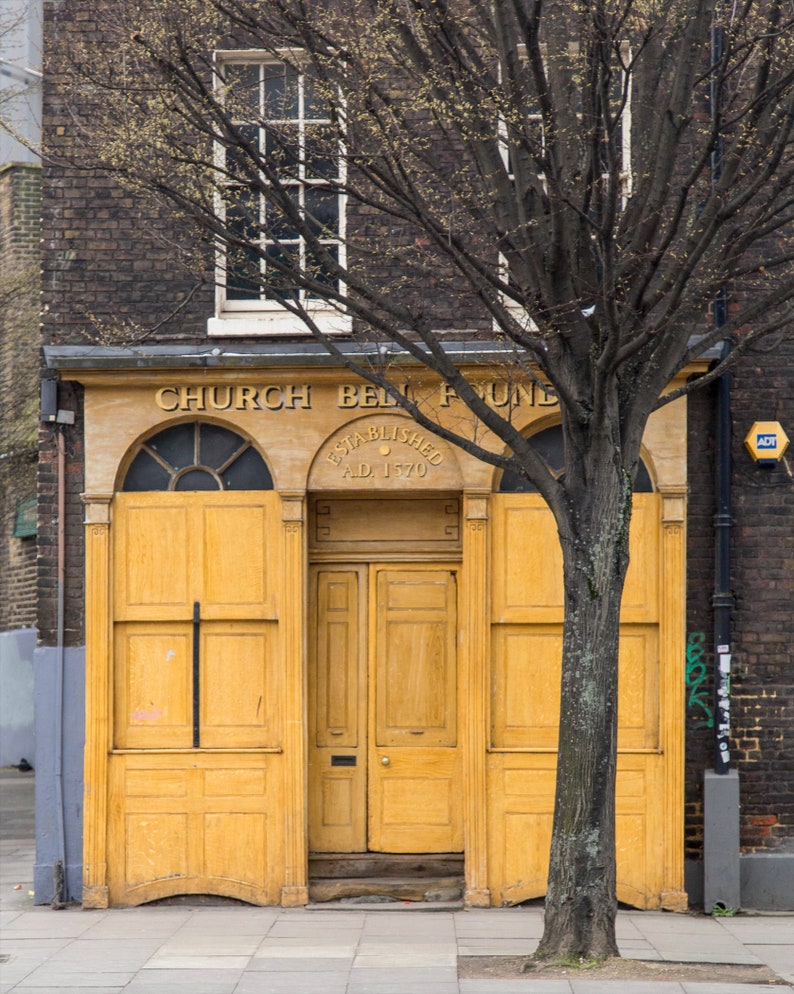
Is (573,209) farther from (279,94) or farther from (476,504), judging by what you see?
(279,94)

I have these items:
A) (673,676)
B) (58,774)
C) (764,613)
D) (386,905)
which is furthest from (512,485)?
(58,774)

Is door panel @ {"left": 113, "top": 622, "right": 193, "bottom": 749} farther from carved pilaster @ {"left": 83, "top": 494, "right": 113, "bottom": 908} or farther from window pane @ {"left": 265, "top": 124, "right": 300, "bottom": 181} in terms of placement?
window pane @ {"left": 265, "top": 124, "right": 300, "bottom": 181}

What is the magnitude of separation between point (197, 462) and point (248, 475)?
0.43 meters

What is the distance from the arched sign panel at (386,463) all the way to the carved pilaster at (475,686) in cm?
32

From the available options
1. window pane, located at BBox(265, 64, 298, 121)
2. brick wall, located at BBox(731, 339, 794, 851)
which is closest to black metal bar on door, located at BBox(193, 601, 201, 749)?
window pane, located at BBox(265, 64, 298, 121)

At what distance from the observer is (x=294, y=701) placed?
1066 cm

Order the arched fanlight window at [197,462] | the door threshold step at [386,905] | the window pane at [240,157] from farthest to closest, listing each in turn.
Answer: the arched fanlight window at [197,462]
the door threshold step at [386,905]
the window pane at [240,157]

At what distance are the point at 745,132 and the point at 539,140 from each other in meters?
1.36

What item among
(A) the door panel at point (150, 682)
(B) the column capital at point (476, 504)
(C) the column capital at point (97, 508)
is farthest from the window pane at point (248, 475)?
(B) the column capital at point (476, 504)

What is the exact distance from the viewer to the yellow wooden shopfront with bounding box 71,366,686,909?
10586 mm

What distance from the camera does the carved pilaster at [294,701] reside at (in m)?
10.6

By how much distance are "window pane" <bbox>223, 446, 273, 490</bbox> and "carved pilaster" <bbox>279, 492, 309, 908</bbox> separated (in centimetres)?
29

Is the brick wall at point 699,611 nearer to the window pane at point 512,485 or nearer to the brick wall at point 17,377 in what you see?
the window pane at point 512,485

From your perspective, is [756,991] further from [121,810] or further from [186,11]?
[186,11]
